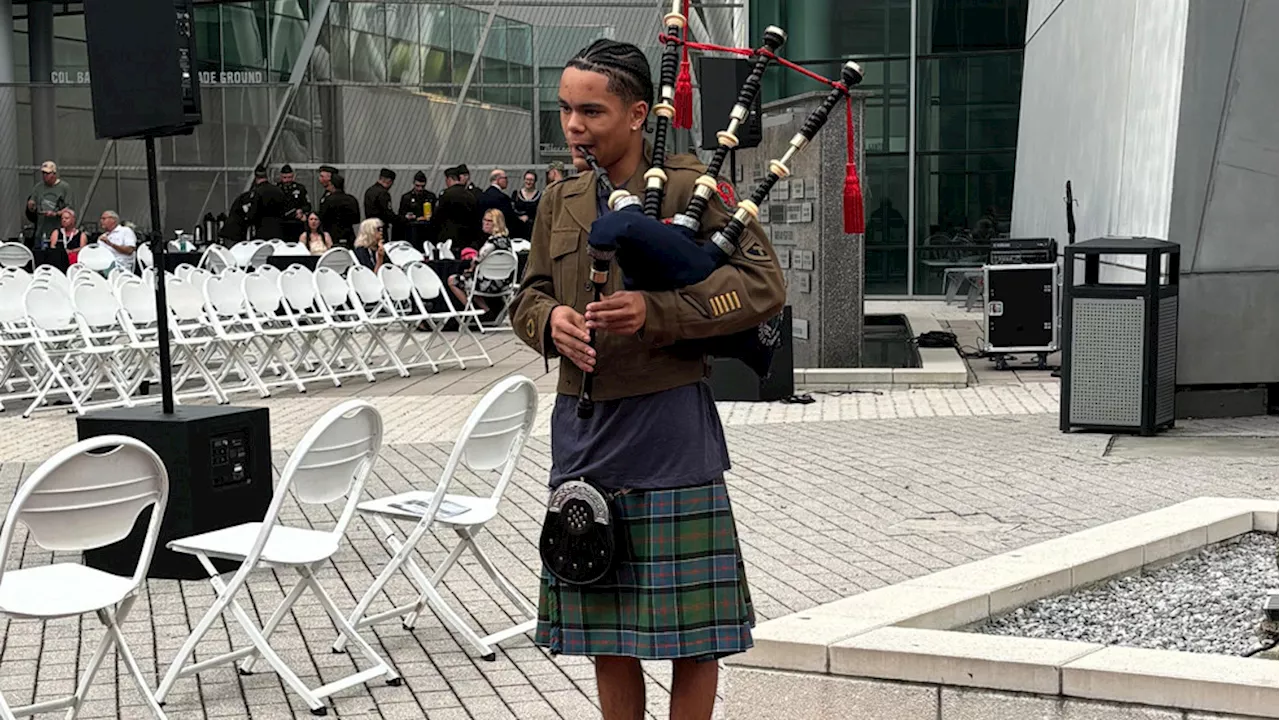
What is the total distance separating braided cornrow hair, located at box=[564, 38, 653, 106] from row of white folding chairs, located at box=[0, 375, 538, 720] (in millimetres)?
1808

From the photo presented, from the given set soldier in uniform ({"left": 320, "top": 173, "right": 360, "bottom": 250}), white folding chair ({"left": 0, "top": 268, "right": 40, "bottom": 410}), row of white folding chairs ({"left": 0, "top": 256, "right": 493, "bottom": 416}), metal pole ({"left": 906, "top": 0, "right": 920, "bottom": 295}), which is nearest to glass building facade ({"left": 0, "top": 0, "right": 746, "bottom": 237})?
metal pole ({"left": 906, "top": 0, "right": 920, "bottom": 295})

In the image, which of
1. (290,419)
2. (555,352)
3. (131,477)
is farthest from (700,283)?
(290,419)

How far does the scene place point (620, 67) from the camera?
11.6ft

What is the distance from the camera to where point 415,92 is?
2742 centimetres

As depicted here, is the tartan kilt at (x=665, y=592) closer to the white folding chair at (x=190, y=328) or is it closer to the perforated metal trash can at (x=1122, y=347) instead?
the perforated metal trash can at (x=1122, y=347)

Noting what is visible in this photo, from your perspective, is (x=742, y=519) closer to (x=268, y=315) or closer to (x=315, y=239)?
(x=268, y=315)

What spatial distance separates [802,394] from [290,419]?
12.7ft

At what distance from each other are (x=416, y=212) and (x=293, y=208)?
1564 millimetres

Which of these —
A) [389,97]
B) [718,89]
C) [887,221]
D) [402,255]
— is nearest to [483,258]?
[402,255]

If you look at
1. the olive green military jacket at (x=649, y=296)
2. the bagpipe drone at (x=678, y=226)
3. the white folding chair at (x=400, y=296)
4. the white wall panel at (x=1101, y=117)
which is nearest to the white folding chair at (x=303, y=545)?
the olive green military jacket at (x=649, y=296)

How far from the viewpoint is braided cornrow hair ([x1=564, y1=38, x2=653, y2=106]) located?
3.53 m

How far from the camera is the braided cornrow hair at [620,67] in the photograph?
3.53 m

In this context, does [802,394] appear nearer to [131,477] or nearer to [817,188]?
[817,188]

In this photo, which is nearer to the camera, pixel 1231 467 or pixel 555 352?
pixel 555 352
